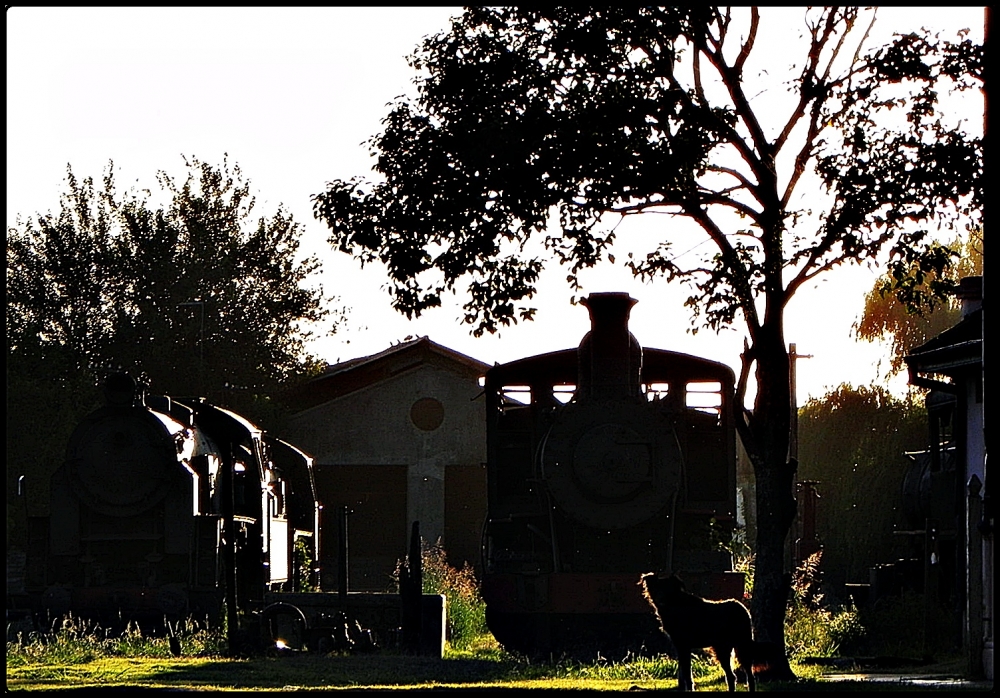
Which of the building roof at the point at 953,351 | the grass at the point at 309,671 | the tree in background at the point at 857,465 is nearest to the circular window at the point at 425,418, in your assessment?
the tree in background at the point at 857,465

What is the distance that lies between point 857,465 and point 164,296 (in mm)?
19674

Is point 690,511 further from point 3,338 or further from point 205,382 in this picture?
point 205,382

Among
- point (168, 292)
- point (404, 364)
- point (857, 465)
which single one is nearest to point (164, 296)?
point (168, 292)

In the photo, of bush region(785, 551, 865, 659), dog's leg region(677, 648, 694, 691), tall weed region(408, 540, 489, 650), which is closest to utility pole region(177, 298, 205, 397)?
tall weed region(408, 540, 489, 650)

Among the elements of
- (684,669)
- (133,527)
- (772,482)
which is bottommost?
(684,669)

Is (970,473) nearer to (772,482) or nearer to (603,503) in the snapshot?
(772,482)

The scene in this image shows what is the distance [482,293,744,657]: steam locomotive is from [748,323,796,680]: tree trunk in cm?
187

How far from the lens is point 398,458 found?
39.6 meters

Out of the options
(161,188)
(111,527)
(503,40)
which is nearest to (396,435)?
(161,188)

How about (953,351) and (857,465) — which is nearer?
(953,351)

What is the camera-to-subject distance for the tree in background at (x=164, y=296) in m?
42.6

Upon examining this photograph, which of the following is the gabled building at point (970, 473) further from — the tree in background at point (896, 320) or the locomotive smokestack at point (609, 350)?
the tree in background at point (896, 320)

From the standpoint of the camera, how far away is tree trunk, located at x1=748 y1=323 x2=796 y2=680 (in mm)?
17188

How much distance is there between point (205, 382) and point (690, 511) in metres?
25.3
